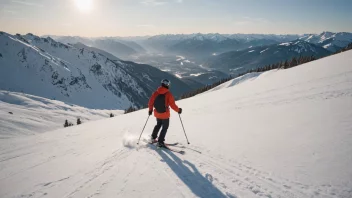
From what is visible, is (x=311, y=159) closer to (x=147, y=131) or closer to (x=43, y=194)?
(x=43, y=194)

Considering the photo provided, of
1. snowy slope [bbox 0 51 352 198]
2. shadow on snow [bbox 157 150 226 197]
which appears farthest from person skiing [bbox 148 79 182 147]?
shadow on snow [bbox 157 150 226 197]

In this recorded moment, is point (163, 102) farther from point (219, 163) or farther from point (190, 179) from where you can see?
point (190, 179)

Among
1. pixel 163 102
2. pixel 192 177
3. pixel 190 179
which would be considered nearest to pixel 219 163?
pixel 192 177

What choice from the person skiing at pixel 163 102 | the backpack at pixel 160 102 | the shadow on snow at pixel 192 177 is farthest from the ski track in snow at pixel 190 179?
the backpack at pixel 160 102

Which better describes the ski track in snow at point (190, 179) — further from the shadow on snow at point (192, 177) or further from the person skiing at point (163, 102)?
the person skiing at point (163, 102)

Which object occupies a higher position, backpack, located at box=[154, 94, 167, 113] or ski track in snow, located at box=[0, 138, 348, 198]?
backpack, located at box=[154, 94, 167, 113]

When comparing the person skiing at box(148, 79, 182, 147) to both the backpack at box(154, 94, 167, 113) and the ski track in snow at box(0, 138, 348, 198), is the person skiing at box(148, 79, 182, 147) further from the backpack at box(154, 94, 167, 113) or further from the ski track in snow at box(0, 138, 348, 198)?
the ski track in snow at box(0, 138, 348, 198)

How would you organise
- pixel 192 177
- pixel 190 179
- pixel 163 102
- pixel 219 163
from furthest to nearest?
pixel 163 102 → pixel 219 163 → pixel 192 177 → pixel 190 179

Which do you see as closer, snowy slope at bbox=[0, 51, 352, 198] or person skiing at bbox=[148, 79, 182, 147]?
snowy slope at bbox=[0, 51, 352, 198]

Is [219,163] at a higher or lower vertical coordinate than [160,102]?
lower

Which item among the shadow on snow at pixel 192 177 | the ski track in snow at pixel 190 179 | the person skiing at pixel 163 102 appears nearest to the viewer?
the ski track in snow at pixel 190 179

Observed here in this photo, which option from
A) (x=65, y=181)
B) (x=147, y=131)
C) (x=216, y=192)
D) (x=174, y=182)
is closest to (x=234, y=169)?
(x=216, y=192)

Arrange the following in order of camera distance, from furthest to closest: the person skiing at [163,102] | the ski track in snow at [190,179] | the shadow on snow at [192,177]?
the person skiing at [163,102] < the shadow on snow at [192,177] < the ski track in snow at [190,179]

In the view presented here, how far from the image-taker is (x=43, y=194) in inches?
258
